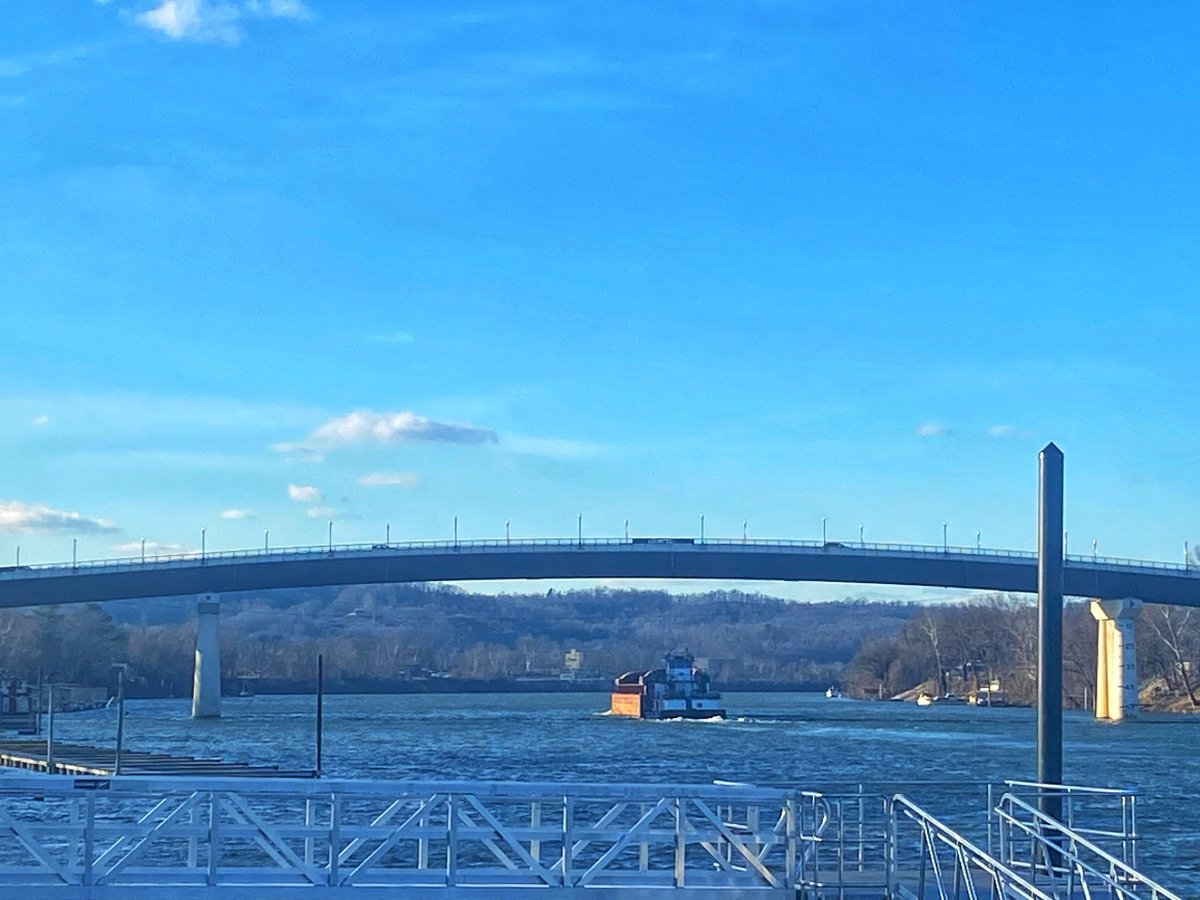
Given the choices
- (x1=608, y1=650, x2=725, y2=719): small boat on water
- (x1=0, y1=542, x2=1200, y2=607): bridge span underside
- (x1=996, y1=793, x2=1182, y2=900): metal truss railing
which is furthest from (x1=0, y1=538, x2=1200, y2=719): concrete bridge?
(x1=996, y1=793, x2=1182, y2=900): metal truss railing

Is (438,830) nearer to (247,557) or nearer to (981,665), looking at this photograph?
(247,557)

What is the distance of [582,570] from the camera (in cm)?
10531

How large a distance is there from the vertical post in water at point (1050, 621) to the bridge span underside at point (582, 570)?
83.0 meters

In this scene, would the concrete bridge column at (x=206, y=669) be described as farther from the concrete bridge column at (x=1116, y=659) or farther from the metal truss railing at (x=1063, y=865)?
the metal truss railing at (x=1063, y=865)

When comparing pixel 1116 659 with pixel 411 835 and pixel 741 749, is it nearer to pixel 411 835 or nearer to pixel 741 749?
pixel 741 749

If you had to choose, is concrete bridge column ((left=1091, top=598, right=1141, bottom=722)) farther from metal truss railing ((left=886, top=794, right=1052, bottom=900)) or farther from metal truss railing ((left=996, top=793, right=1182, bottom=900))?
metal truss railing ((left=886, top=794, right=1052, bottom=900))

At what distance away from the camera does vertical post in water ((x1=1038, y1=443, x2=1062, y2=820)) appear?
21453 mm

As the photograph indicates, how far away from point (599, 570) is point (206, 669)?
30.0 meters

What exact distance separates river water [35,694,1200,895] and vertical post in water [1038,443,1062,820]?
1.26m

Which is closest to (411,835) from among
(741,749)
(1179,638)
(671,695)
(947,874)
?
(947,874)

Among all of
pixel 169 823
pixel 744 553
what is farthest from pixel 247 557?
pixel 169 823

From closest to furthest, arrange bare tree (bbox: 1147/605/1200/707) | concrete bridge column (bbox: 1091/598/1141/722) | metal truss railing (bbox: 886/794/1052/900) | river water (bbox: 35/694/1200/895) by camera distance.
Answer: metal truss railing (bbox: 886/794/1052/900), river water (bbox: 35/694/1200/895), concrete bridge column (bbox: 1091/598/1141/722), bare tree (bbox: 1147/605/1200/707)

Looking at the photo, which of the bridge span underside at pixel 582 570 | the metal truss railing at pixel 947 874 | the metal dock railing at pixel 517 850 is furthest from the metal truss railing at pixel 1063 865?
the bridge span underside at pixel 582 570

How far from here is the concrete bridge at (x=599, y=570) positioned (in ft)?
345
